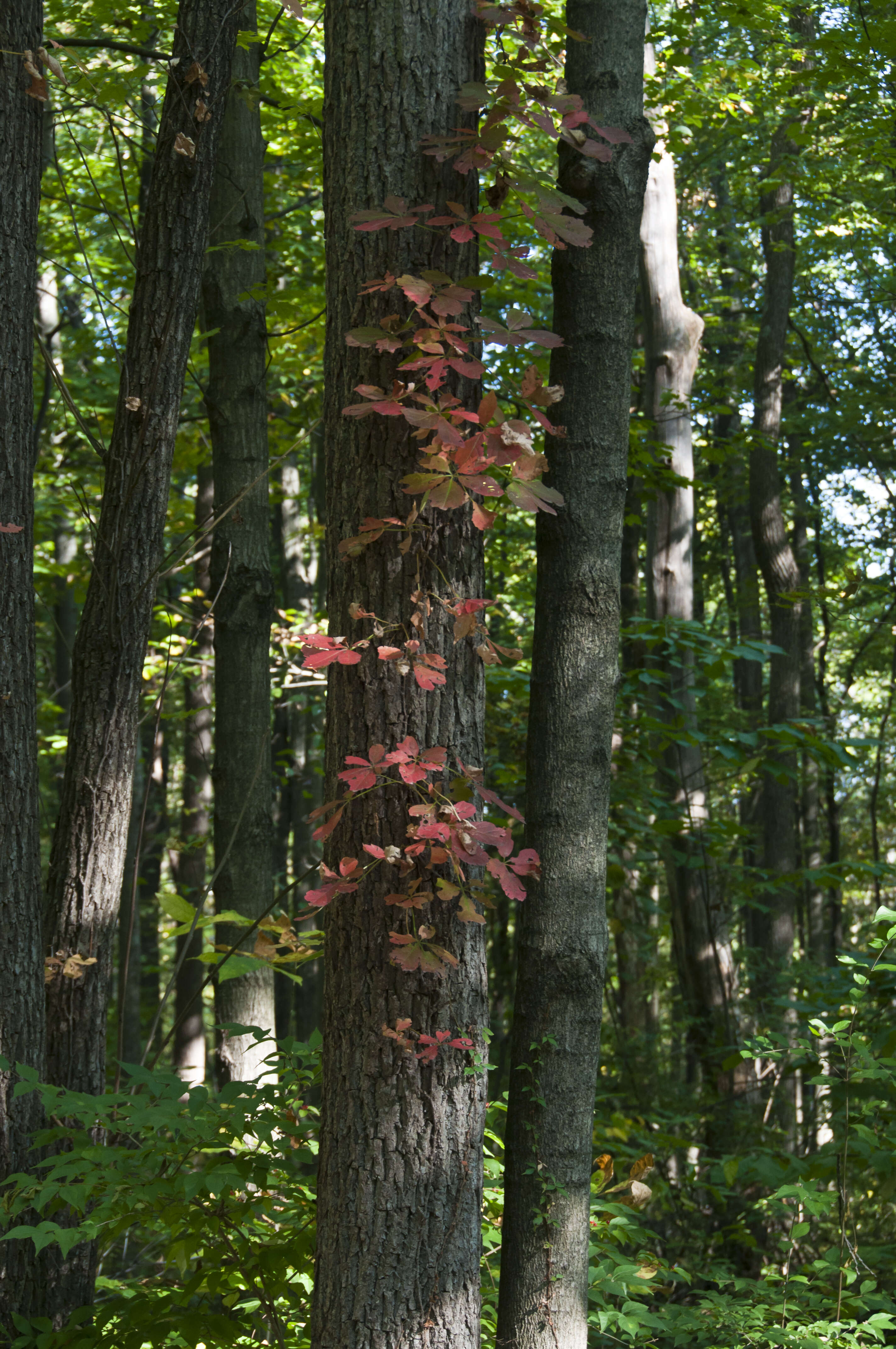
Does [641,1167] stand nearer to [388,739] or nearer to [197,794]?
[388,739]

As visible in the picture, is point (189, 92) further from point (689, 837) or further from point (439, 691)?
point (689, 837)

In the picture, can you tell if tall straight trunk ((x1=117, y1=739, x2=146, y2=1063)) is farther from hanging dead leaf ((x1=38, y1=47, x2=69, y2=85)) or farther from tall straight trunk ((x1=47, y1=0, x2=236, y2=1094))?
hanging dead leaf ((x1=38, y1=47, x2=69, y2=85))

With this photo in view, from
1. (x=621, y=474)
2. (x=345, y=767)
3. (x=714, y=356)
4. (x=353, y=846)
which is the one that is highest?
(x=714, y=356)

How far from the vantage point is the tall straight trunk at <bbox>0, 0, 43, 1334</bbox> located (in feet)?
8.89

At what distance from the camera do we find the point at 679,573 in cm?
604

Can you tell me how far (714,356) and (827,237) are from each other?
487cm

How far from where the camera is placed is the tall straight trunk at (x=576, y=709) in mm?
2312

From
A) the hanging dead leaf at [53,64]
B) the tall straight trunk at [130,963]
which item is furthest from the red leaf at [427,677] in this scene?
the tall straight trunk at [130,963]

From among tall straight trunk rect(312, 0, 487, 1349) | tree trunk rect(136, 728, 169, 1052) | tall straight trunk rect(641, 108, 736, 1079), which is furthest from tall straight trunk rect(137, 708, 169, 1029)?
tall straight trunk rect(312, 0, 487, 1349)

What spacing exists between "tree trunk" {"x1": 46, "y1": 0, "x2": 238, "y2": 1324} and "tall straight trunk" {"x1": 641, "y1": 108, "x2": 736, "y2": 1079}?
3.34 meters

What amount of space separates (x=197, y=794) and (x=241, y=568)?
21.9 feet

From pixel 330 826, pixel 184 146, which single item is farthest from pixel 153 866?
pixel 330 826

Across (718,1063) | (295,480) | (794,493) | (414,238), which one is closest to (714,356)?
(794,493)

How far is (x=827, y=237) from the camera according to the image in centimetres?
1116
